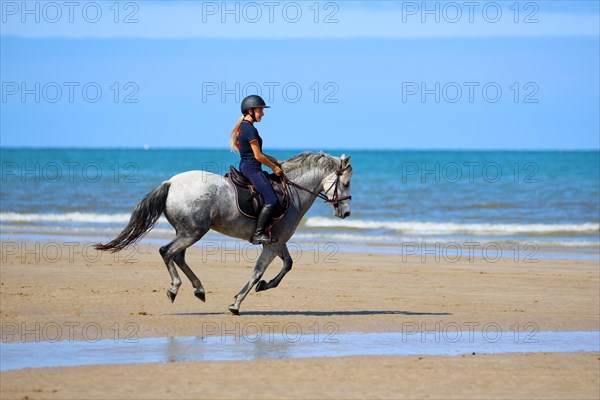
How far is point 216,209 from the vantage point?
11734mm

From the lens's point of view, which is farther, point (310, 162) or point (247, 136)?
point (310, 162)

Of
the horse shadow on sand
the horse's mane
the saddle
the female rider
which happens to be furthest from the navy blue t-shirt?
the horse shadow on sand

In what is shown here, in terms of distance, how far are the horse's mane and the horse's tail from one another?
1.74m

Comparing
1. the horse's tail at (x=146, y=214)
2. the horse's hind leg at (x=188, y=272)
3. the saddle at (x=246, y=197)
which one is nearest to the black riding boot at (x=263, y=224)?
the saddle at (x=246, y=197)

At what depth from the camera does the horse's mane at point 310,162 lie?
12484mm

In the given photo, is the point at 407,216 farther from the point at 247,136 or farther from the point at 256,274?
the point at 247,136

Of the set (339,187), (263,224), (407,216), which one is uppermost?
(407,216)

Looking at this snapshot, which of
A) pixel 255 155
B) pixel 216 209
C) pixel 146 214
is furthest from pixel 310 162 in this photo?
pixel 146 214

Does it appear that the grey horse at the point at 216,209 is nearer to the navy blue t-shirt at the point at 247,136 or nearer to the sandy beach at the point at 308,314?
the navy blue t-shirt at the point at 247,136

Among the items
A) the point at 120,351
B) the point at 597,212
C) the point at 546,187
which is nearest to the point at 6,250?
the point at 120,351

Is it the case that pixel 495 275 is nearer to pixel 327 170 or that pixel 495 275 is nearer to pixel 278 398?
pixel 327 170

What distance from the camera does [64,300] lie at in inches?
503

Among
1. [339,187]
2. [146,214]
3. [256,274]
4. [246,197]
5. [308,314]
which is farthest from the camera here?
[339,187]

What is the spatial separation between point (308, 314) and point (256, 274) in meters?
0.91
